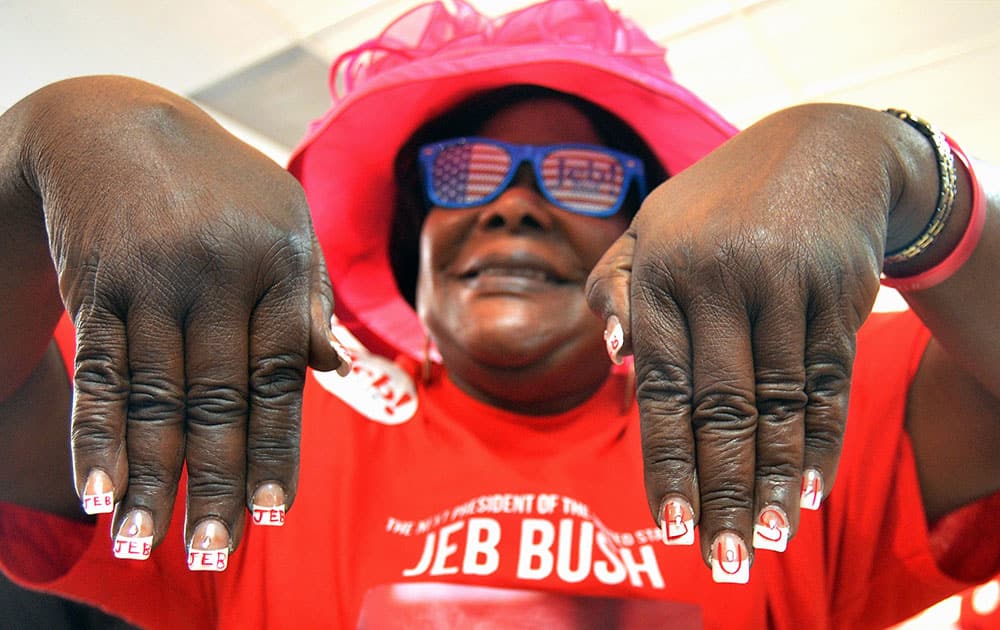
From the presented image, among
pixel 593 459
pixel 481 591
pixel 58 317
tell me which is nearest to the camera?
pixel 58 317

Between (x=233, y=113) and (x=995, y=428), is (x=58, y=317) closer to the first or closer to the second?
(x=995, y=428)

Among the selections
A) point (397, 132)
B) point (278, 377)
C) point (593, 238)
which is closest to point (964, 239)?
point (593, 238)

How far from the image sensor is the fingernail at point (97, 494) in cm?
34

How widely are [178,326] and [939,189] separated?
49 cm

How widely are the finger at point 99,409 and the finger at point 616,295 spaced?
0.25 meters

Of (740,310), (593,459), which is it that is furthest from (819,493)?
(593,459)

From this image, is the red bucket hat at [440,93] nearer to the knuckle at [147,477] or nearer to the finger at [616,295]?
the finger at [616,295]

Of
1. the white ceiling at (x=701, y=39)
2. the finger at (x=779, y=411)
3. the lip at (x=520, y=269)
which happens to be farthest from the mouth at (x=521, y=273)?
the white ceiling at (x=701, y=39)

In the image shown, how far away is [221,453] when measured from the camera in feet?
1.23

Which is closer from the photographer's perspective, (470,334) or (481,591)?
(481,591)

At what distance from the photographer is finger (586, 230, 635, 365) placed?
402 mm

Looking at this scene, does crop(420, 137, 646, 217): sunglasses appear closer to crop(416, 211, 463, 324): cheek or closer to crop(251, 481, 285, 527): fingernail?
crop(416, 211, 463, 324): cheek

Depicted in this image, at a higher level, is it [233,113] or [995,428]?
[995,428]

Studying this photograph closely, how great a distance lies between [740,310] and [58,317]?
1.66 ft
